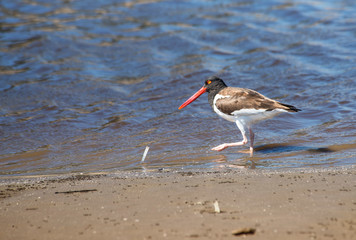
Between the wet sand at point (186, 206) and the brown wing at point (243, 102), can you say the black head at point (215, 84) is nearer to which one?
the brown wing at point (243, 102)

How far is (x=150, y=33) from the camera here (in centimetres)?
1365

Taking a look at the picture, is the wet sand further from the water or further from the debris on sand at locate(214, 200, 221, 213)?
the water

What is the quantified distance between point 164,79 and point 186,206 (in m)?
6.83

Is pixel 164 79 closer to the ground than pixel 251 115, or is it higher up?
closer to the ground

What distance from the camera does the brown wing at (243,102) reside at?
293 inches

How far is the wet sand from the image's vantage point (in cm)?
371

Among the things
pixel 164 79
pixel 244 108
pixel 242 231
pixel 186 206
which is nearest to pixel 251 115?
pixel 244 108

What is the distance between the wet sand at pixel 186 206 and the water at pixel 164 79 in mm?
994

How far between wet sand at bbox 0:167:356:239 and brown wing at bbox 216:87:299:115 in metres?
1.92

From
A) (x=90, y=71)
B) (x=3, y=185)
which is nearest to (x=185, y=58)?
(x=90, y=71)

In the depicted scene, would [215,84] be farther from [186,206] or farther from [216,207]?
[216,207]

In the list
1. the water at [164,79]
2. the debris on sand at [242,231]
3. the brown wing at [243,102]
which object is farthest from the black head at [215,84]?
the debris on sand at [242,231]

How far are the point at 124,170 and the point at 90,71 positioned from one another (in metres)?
5.55

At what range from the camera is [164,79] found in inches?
430
